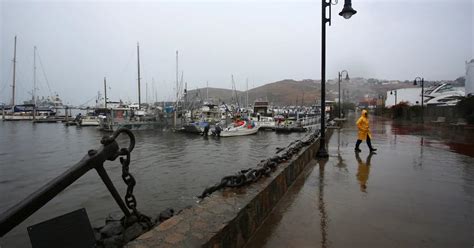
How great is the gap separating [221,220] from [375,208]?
282 cm

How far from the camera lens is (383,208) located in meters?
4.70

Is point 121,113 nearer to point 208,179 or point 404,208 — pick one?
point 208,179

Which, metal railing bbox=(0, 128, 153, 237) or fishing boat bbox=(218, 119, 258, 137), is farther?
fishing boat bbox=(218, 119, 258, 137)

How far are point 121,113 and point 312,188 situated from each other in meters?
63.4

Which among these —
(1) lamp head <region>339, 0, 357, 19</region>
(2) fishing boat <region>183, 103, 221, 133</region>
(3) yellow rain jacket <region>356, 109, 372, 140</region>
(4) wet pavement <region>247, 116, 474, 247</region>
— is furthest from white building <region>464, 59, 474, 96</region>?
(1) lamp head <region>339, 0, 357, 19</region>

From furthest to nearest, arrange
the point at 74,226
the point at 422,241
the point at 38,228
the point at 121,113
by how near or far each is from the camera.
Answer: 1. the point at 121,113
2. the point at 422,241
3. the point at 74,226
4. the point at 38,228

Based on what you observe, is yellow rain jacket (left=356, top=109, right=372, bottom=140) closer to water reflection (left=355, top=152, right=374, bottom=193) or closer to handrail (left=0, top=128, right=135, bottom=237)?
water reflection (left=355, top=152, right=374, bottom=193)

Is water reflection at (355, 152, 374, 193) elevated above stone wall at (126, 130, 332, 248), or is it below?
below

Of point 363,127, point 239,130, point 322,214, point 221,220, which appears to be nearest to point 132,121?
point 239,130

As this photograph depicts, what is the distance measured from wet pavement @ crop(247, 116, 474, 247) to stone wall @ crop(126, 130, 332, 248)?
208 millimetres

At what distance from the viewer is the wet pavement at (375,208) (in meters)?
3.60

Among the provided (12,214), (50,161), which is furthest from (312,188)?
(50,161)

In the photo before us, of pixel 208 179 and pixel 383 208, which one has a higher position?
pixel 383 208

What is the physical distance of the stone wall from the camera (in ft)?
8.77
